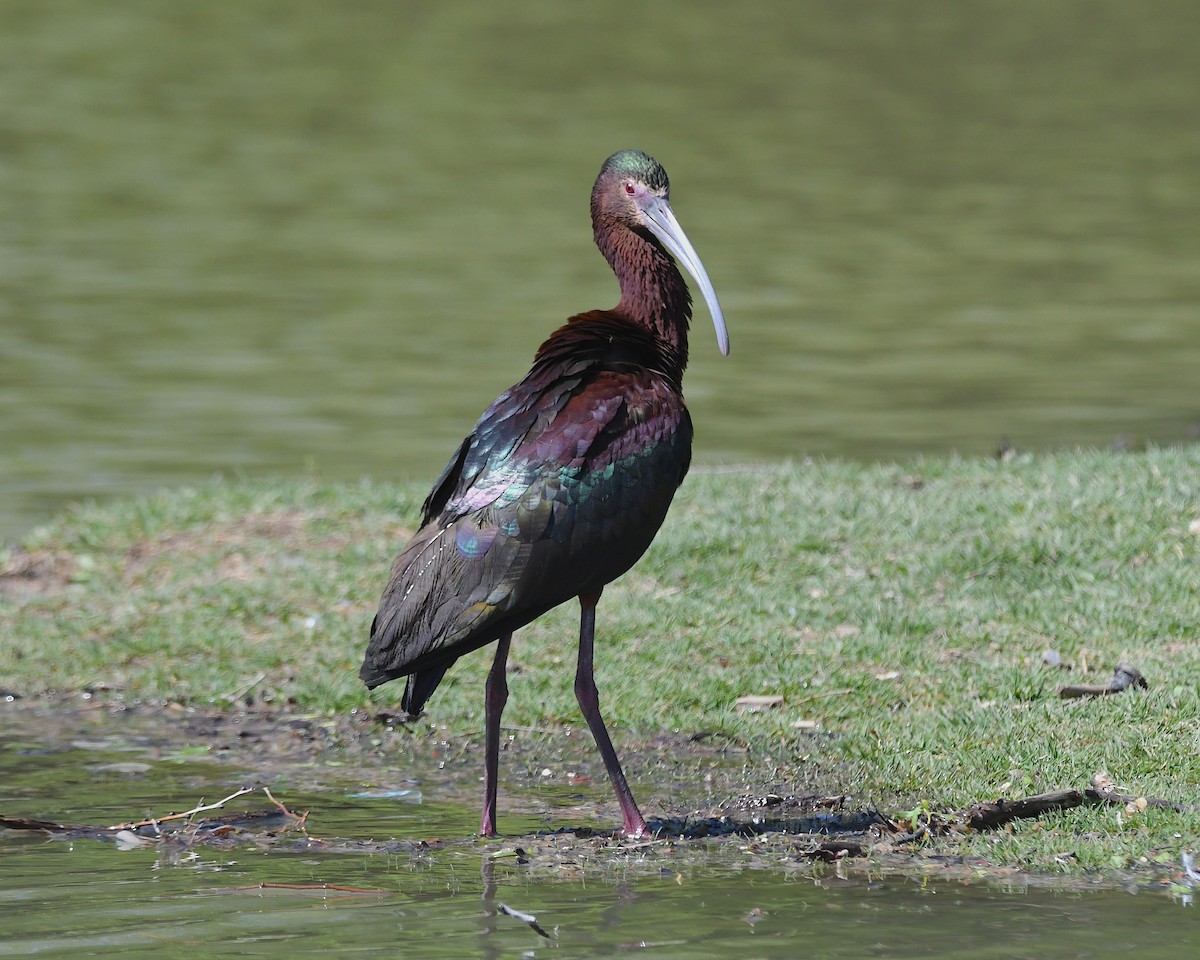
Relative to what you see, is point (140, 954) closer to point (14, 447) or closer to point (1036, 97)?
point (14, 447)

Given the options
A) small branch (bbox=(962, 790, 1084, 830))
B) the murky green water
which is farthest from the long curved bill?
the murky green water

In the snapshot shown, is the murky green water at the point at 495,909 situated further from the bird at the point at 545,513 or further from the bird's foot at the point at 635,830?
the bird at the point at 545,513

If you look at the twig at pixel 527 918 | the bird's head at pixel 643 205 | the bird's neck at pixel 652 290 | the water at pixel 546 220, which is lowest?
the twig at pixel 527 918

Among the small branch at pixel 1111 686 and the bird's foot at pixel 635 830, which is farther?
the small branch at pixel 1111 686

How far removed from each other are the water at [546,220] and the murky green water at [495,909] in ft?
19.3

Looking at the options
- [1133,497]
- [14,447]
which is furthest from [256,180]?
[1133,497]

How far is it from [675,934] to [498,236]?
16312 millimetres

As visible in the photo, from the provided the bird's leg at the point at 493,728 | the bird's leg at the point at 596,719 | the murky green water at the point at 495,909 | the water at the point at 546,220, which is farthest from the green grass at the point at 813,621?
the water at the point at 546,220

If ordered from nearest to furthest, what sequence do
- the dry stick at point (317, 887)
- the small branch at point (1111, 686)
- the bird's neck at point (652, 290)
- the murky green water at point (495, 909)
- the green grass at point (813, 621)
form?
the murky green water at point (495, 909)
the dry stick at point (317, 887)
the bird's neck at point (652, 290)
the green grass at point (813, 621)
the small branch at point (1111, 686)

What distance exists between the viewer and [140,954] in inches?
180

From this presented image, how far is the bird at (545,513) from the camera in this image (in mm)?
5582

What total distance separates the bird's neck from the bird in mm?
39

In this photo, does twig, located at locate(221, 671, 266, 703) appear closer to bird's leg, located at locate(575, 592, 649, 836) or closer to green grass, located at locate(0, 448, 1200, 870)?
green grass, located at locate(0, 448, 1200, 870)

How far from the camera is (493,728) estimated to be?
6000 millimetres
